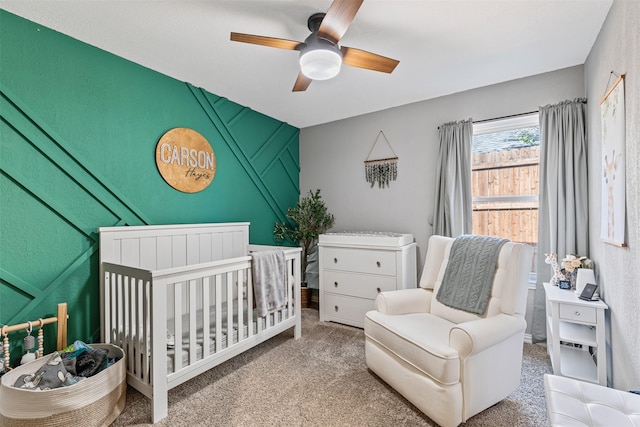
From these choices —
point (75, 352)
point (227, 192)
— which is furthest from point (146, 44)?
point (75, 352)

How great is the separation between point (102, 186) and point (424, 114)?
10.4 ft

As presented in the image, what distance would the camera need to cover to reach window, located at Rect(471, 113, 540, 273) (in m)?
2.88

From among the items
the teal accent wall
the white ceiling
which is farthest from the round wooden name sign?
the white ceiling

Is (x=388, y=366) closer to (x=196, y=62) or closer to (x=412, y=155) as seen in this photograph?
(x=412, y=155)

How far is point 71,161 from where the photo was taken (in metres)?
2.09

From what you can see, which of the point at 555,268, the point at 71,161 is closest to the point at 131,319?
the point at 71,161

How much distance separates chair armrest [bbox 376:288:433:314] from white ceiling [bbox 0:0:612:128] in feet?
6.23

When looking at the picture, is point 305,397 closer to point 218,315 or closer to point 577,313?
point 218,315

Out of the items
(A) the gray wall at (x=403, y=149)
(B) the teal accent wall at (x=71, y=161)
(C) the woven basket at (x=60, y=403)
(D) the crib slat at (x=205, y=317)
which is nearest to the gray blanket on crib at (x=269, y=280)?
(D) the crib slat at (x=205, y=317)

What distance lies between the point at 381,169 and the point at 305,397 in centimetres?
259

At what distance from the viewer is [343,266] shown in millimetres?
3291

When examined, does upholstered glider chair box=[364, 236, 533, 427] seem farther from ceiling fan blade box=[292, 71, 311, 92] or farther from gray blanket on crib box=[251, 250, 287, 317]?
ceiling fan blade box=[292, 71, 311, 92]

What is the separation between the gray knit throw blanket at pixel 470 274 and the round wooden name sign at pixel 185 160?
7.87 ft

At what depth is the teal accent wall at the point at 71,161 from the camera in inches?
72.9
